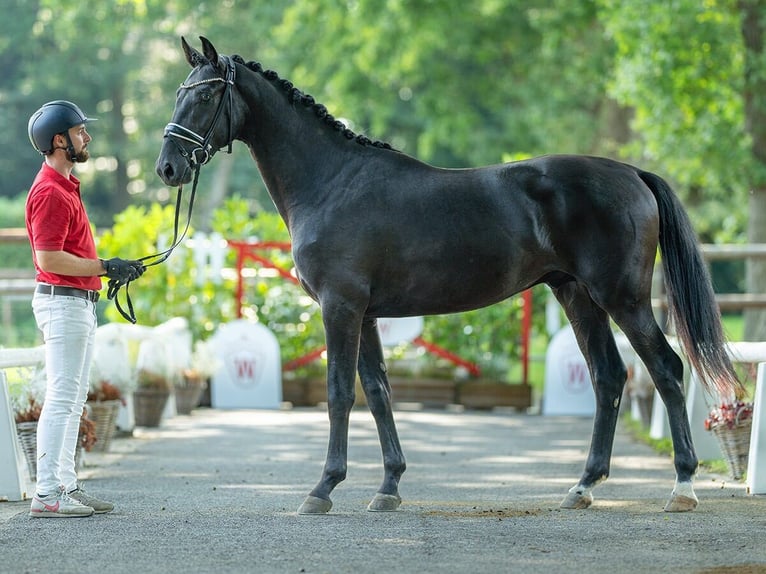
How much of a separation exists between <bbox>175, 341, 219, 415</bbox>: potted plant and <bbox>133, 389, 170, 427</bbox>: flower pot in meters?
1.13

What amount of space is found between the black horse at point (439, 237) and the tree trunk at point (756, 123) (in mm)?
9419

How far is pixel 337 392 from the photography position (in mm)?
6699

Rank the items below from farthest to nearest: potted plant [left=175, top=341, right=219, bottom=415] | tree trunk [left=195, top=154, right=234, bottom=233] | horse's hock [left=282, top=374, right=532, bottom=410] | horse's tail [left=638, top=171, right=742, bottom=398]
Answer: tree trunk [left=195, top=154, right=234, bottom=233]
horse's hock [left=282, top=374, right=532, bottom=410]
potted plant [left=175, top=341, right=219, bottom=415]
horse's tail [left=638, top=171, right=742, bottom=398]

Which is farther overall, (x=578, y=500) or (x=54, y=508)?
(x=578, y=500)

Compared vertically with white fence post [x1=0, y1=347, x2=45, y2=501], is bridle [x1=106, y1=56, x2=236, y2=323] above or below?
above

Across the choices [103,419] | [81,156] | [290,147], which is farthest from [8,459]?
[103,419]

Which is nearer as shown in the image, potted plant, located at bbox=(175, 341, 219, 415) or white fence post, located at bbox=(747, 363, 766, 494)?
white fence post, located at bbox=(747, 363, 766, 494)

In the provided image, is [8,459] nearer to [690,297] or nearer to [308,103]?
[308,103]

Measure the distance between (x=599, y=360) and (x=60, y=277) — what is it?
300 cm

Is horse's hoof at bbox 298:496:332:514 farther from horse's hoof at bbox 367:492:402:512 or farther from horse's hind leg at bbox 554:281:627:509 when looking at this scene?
horse's hind leg at bbox 554:281:627:509

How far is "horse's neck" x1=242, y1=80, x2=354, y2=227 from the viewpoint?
6.90m

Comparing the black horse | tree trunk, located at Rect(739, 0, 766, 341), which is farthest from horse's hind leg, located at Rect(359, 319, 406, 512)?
tree trunk, located at Rect(739, 0, 766, 341)

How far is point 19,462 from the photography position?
7.16 m

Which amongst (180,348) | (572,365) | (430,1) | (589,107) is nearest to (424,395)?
(572,365)
